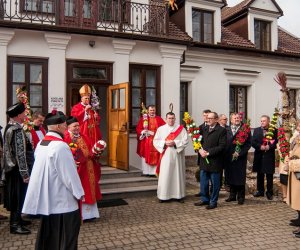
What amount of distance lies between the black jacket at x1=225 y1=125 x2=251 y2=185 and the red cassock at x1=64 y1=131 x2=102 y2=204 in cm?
287

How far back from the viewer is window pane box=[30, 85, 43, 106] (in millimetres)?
9023

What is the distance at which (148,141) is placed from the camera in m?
9.23

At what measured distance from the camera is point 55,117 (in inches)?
147

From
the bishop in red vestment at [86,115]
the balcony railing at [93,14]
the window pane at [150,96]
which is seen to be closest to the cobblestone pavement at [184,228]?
the bishop in red vestment at [86,115]

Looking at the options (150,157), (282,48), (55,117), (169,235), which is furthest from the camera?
(282,48)

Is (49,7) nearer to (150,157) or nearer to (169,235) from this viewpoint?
(150,157)

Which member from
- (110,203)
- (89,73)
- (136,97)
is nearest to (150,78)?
(136,97)

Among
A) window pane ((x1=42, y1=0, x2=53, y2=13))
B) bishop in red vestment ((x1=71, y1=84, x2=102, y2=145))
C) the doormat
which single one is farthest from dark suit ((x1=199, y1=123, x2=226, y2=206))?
window pane ((x1=42, y1=0, x2=53, y2=13))

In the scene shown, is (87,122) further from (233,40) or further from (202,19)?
(233,40)

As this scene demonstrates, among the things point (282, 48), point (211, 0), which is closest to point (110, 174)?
point (211, 0)

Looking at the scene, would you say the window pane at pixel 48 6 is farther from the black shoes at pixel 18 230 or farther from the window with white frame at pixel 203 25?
the black shoes at pixel 18 230

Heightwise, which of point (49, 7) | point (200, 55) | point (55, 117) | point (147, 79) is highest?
point (49, 7)

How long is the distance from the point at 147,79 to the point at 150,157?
8.79ft

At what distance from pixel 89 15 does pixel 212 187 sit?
20.7ft
